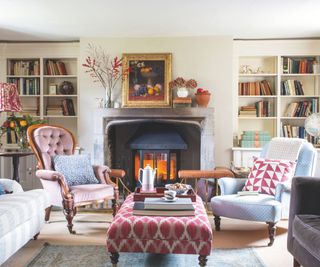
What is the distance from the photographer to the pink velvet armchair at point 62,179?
3.89 meters

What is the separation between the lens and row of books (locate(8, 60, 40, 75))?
6.11 m

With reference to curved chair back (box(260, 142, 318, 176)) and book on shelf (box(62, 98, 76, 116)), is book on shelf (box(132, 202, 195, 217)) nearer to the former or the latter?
curved chair back (box(260, 142, 318, 176))

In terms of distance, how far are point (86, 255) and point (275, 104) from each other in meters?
3.83

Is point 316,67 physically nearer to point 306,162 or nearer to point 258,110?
point 258,110

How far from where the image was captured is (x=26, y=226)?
3.19m

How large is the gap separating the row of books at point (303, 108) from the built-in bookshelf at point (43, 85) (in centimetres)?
317

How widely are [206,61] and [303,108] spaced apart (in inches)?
61.5

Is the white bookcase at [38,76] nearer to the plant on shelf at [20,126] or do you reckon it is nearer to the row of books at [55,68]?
the row of books at [55,68]

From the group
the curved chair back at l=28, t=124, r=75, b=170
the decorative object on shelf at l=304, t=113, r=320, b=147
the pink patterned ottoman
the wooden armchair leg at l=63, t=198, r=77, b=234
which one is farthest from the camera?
the decorative object on shelf at l=304, t=113, r=320, b=147

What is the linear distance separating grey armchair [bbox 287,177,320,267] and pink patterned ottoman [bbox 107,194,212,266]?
1.90 ft

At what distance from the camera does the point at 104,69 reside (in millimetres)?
5770

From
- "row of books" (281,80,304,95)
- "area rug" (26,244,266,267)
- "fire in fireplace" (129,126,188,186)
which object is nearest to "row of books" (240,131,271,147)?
"row of books" (281,80,304,95)

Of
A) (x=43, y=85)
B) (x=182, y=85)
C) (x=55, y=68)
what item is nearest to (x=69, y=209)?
(x=182, y=85)

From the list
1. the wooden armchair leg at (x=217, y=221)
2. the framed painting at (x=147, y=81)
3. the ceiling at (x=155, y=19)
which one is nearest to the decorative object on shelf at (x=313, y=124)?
the ceiling at (x=155, y=19)
